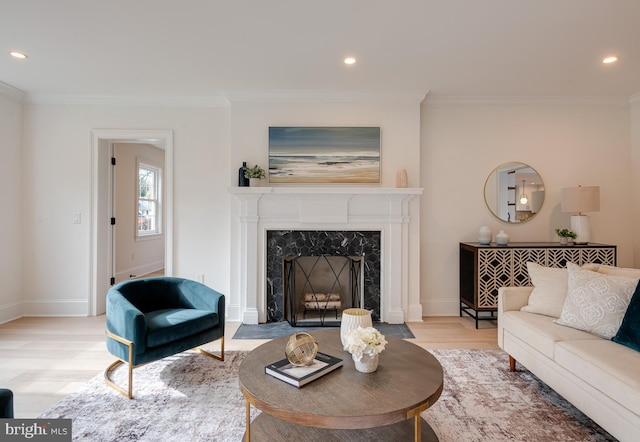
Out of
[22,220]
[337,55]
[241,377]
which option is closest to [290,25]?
[337,55]

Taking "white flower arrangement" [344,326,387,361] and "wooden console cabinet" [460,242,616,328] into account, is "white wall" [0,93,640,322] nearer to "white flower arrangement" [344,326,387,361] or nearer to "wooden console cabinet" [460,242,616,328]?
"wooden console cabinet" [460,242,616,328]

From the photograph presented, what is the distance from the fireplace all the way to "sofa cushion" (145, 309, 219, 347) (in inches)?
45.8

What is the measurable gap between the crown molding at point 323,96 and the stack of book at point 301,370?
292cm

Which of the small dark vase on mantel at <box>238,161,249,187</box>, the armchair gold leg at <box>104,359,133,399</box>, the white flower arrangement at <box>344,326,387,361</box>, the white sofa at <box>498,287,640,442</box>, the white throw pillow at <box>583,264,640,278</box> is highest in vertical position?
the small dark vase on mantel at <box>238,161,249,187</box>

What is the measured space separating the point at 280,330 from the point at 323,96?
2608 millimetres

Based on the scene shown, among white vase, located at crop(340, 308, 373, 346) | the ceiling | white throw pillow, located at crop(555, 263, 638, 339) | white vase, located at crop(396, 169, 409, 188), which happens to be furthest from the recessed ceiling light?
white throw pillow, located at crop(555, 263, 638, 339)

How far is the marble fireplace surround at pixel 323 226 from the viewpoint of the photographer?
3.70m

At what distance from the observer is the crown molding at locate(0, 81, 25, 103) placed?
363 cm

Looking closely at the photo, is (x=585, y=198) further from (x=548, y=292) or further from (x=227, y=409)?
(x=227, y=409)

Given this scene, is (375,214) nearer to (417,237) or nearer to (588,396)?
(417,237)

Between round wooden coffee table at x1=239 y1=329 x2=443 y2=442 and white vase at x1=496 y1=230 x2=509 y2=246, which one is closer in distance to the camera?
round wooden coffee table at x1=239 y1=329 x2=443 y2=442

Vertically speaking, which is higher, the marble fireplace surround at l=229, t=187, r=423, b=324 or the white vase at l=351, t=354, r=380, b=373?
the marble fireplace surround at l=229, t=187, r=423, b=324

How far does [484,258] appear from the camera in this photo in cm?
353

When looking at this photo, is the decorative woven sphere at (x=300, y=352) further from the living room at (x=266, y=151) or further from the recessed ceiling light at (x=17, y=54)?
the recessed ceiling light at (x=17, y=54)
